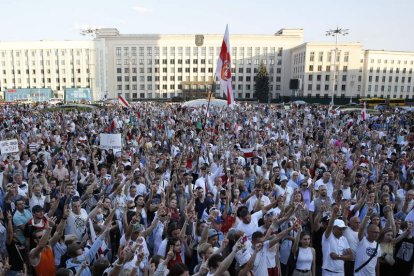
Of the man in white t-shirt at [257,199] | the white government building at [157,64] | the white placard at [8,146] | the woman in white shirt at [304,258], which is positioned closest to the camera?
the woman in white shirt at [304,258]

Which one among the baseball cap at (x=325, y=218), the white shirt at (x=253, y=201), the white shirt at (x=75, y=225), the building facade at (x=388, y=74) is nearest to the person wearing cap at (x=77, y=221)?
the white shirt at (x=75, y=225)

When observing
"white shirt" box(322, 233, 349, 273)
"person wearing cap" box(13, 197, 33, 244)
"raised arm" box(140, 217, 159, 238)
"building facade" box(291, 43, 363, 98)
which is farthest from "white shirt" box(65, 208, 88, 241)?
"building facade" box(291, 43, 363, 98)

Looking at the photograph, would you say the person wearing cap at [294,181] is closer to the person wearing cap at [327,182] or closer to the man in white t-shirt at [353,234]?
the person wearing cap at [327,182]

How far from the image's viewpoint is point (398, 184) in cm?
739

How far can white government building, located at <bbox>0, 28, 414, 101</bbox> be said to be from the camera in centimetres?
8788

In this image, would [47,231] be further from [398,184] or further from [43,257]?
[398,184]

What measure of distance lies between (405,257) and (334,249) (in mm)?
1129

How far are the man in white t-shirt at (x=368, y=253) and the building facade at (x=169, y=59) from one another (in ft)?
276

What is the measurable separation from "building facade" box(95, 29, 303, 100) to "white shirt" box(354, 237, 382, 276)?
84162 millimetres

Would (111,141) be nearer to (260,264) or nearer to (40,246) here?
(40,246)

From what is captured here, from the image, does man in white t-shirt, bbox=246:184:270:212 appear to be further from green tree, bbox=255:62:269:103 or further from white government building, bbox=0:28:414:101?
white government building, bbox=0:28:414:101

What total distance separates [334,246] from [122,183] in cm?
364

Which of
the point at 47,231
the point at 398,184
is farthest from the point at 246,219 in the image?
the point at 398,184

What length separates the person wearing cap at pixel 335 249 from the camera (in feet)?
13.9
